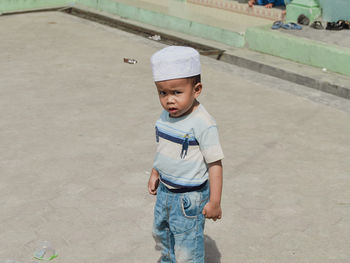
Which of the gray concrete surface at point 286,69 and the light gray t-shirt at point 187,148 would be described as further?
the gray concrete surface at point 286,69

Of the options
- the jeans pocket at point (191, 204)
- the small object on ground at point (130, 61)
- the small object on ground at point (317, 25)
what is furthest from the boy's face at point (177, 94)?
the small object on ground at point (317, 25)

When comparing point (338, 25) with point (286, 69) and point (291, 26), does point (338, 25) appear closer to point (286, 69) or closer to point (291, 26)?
point (291, 26)

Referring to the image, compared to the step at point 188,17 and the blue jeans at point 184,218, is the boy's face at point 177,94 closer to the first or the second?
the blue jeans at point 184,218

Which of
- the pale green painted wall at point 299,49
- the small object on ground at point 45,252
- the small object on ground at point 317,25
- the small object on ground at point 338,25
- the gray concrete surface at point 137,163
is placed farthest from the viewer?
the small object on ground at point 317,25

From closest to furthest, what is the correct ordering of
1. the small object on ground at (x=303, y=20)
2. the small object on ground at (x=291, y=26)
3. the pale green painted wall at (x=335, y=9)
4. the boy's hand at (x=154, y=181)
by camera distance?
the boy's hand at (x=154, y=181)
the small object on ground at (x=291, y=26)
the small object on ground at (x=303, y=20)
the pale green painted wall at (x=335, y=9)

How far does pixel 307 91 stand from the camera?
735 cm

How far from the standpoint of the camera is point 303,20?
945 centimetres

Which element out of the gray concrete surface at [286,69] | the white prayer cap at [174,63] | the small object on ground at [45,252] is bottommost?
the small object on ground at [45,252]

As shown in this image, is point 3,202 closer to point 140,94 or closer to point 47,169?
point 47,169

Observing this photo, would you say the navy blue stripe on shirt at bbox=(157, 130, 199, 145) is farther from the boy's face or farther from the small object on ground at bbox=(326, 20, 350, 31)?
the small object on ground at bbox=(326, 20, 350, 31)

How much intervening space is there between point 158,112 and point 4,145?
1934mm

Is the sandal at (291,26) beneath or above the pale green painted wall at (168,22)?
above

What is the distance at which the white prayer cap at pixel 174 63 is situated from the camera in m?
2.54

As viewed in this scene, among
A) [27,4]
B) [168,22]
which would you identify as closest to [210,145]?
[168,22]
